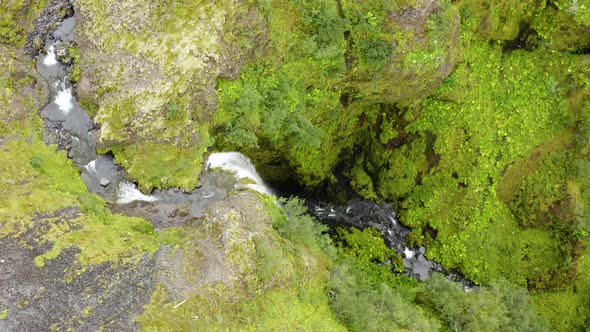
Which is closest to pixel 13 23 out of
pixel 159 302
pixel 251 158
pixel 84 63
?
pixel 84 63

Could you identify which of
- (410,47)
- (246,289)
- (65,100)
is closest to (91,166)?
(65,100)

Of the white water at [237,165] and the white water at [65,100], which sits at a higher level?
the white water at [65,100]

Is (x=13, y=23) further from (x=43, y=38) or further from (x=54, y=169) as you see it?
(x=54, y=169)

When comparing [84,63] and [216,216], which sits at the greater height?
[84,63]

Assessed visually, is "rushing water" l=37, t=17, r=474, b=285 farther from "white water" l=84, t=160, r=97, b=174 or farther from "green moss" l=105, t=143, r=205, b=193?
"green moss" l=105, t=143, r=205, b=193

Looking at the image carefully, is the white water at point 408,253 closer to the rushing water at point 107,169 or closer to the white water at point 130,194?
the rushing water at point 107,169

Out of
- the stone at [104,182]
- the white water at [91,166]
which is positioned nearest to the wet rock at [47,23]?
the white water at [91,166]
